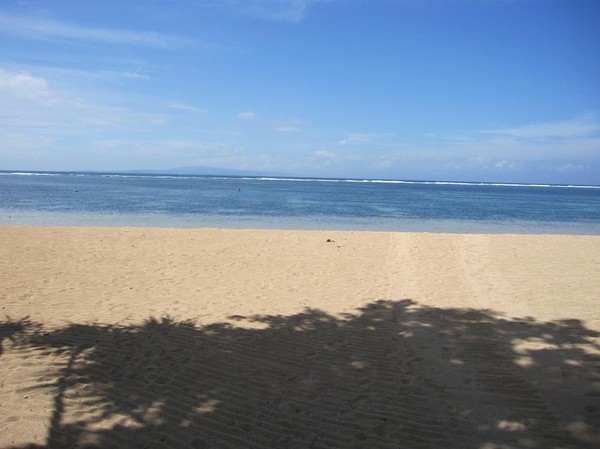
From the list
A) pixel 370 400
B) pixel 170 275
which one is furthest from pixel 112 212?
pixel 370 400

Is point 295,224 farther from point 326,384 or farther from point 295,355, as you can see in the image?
point 326,384

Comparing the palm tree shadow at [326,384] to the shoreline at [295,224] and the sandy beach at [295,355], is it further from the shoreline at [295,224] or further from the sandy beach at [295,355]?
the shoreline at [295,224]

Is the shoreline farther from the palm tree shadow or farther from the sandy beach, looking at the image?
the palm tree shadow

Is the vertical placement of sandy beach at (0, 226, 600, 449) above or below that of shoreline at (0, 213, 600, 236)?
above

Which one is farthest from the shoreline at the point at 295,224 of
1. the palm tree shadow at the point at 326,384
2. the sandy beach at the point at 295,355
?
the palm tree shadow at the point at 326,384

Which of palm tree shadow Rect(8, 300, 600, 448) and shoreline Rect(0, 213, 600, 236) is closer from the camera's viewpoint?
palm tree shadow Rect(8, 300, 600, 448)

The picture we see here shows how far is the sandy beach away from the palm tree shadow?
21 mm

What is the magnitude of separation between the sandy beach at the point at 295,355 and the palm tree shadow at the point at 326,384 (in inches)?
0.8

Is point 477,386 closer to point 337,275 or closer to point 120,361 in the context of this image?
point 120,361

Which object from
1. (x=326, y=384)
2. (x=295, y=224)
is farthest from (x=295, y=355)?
(x=295, y=224)

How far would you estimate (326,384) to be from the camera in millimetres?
4918

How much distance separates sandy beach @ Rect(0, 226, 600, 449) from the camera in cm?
399

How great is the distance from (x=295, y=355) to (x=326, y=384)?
955 millimetres

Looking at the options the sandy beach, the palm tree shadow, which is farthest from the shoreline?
the palm tree shadow
